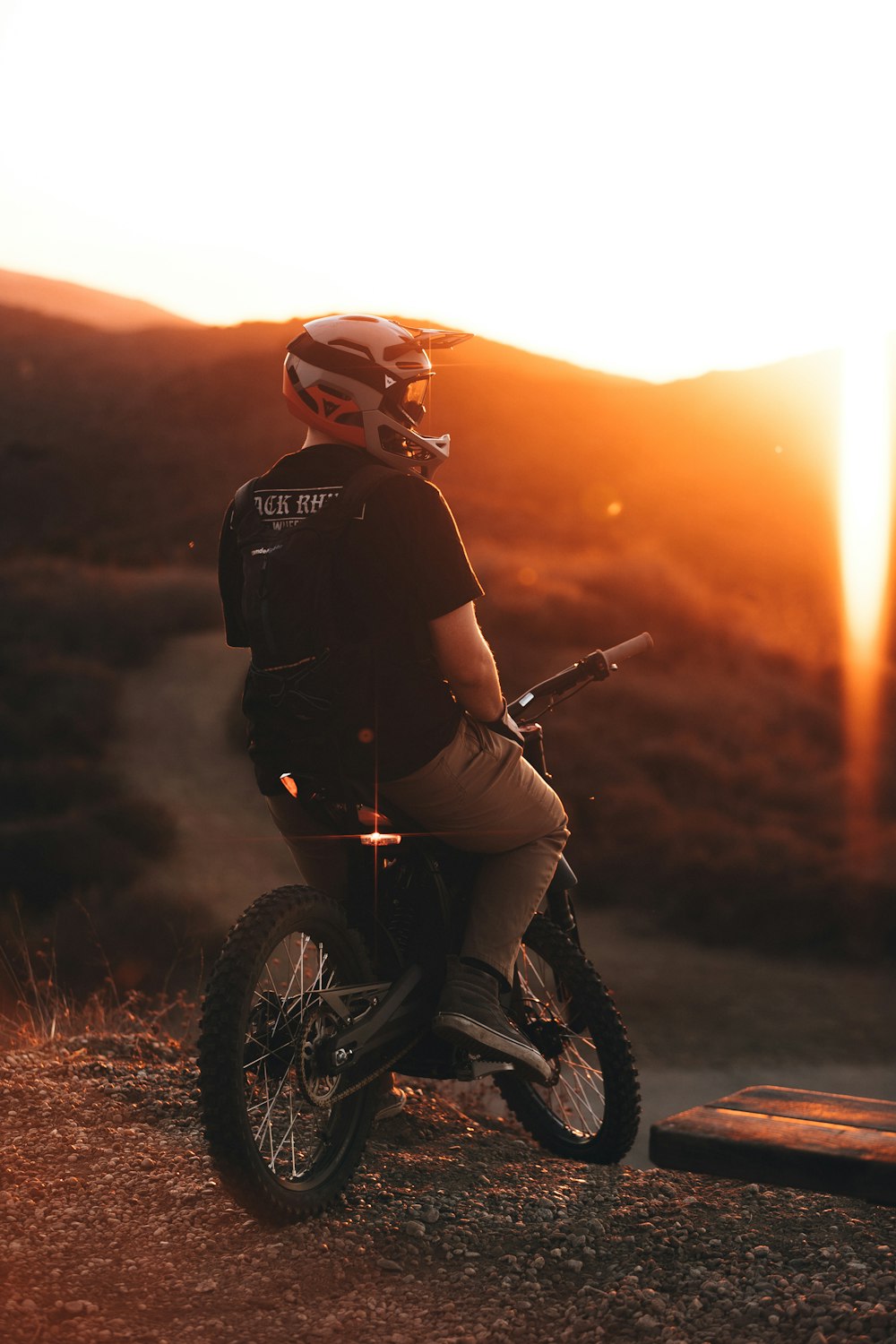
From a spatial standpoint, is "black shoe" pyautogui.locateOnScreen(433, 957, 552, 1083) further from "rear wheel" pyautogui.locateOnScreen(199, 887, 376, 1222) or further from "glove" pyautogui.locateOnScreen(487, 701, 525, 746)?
"glove" pyautogui.locateOnScreen(487, 701, 525, 746)

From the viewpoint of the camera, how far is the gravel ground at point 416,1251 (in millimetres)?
3203

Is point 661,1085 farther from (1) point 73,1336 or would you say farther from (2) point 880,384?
(2) point 880,384

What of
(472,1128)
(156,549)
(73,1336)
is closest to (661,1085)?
(472,1128)

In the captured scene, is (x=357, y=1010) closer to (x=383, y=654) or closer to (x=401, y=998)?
(x=401, y=998)

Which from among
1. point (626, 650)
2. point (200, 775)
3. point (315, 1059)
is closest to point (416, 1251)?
point (315, 1059)

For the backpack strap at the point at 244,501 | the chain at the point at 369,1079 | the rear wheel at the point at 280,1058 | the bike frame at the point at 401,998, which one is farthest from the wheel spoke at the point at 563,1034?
the backpack strap at the point at 244,501

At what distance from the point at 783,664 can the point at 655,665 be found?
10.5 feet

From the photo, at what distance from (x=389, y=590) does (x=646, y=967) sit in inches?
563

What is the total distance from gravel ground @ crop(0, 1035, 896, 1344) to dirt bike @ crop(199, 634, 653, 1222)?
22cm

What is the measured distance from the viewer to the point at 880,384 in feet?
206

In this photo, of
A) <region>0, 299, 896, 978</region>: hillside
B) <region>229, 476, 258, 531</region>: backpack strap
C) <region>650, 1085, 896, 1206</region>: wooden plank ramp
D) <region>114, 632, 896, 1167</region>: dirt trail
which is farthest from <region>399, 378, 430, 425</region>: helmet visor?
<region>114, 632, 896, 1167</region>: dirt trail

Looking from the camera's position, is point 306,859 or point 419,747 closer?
point 419,747

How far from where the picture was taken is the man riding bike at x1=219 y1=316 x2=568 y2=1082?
3582 mm

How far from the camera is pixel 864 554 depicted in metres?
43.9
